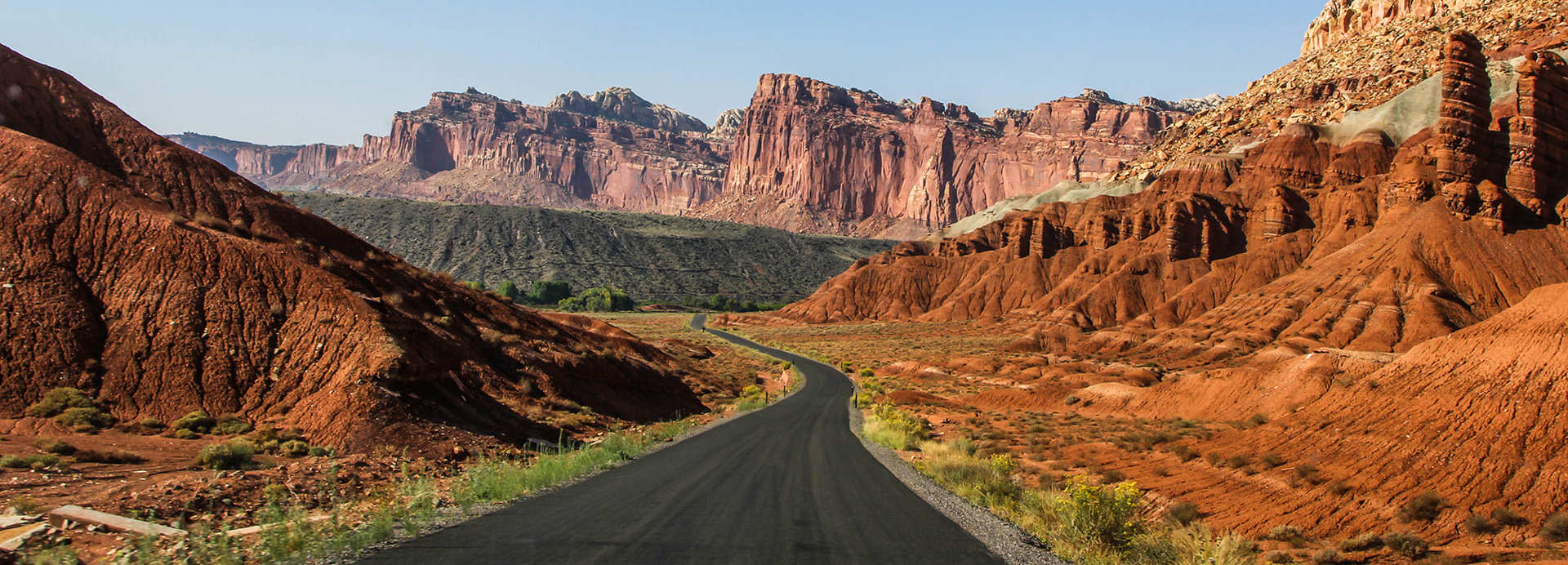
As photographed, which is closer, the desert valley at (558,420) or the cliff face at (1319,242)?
the desert valley at (558,420)

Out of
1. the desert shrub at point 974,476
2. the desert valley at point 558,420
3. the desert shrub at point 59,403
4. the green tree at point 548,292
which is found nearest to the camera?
the desert valley at point 558,420

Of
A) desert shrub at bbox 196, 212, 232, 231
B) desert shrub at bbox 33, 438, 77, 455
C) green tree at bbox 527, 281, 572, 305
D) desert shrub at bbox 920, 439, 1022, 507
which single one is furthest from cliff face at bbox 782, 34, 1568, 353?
desert shrub at bbox 33, 438, 77, 455

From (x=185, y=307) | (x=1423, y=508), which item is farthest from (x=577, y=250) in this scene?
(x=1423, y=508)

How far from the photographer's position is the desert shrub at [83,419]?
1633 centimetres

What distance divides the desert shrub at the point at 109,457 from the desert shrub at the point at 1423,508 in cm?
2308

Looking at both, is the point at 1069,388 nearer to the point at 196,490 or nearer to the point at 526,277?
the point at 196,490

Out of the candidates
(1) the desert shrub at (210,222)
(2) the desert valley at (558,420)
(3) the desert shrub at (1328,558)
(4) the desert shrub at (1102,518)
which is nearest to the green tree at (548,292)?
(2) the desert valley at (558,420)

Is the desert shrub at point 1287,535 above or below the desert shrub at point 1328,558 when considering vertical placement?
below

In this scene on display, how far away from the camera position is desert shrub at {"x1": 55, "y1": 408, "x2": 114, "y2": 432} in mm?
16328

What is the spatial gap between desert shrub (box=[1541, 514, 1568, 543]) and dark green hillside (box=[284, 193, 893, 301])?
14396 centimetres

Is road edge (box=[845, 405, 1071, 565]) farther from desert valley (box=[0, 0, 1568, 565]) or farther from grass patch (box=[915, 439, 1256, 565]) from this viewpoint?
grass patch (box=[915, 439, 1256, 565])

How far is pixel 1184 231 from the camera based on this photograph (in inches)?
3915

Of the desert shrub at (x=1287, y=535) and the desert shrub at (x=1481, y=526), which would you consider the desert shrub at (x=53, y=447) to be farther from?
the desert shrub at (x=1481, y=526)

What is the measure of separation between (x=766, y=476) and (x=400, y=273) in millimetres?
19594
